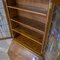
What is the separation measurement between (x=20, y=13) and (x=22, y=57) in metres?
0.87

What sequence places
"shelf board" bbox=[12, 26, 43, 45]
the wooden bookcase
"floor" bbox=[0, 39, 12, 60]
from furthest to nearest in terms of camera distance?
"floor" bbox=[0, 39, 12, 60]
"shelf board" bbox=[12, 26, 43, 45]
the wooden bookcase

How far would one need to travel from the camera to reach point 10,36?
214 cm

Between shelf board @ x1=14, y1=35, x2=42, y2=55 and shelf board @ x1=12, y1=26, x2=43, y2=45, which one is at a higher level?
shelf board @ x1=12, y1=26, x2=43, y2=45

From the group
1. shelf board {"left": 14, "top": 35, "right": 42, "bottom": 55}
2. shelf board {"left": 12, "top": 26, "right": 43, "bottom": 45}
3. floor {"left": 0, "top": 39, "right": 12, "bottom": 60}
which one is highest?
shelf board {"left": 12, "top": 26, "right": 43, "bottom": 45}

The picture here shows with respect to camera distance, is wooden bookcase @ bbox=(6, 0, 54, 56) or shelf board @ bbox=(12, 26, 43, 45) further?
shelf board @ bbox=(12, 26, 43, 45)

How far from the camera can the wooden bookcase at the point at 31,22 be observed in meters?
1.41

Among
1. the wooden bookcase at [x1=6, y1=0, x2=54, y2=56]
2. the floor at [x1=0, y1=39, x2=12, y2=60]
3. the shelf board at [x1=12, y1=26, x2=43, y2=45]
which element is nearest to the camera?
the wooden bookcase at [x1=6, y1=0, x2=54, y2=56]

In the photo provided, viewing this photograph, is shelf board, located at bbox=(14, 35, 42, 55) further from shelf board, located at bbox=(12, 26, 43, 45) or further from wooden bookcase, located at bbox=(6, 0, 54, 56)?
shelf board, located at bbox=(12, 26, 43, 45)

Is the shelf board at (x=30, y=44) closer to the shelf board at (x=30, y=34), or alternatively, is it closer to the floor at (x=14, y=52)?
the floor at (x=14, y=52)

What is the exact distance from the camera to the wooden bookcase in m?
1.41

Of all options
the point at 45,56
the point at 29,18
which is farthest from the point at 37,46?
the point at 29,18

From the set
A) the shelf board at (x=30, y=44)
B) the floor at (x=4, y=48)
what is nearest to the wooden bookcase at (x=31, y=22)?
the shelf board at (x=30, y=44)

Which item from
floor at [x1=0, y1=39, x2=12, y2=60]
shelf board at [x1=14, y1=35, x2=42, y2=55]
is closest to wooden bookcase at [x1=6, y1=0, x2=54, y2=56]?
shelf board at [x1=14, y1=35, x2=42, y2=55]

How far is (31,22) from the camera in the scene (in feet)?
5.39
